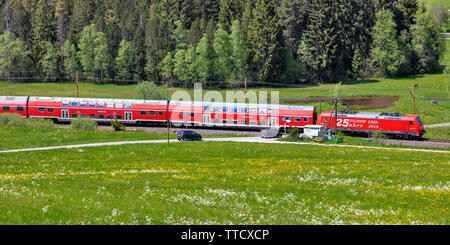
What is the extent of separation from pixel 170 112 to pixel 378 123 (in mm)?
31653

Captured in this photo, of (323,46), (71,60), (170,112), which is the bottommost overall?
(170,112)

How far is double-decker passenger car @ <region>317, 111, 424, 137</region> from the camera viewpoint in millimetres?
67625

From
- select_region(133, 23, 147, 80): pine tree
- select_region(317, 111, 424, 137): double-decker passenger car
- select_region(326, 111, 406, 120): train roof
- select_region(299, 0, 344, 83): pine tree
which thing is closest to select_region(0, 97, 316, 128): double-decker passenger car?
select_region(317, 111, 424, 137): double-decker passenger car

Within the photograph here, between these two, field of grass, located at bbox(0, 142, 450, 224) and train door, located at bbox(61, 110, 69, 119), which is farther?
train door, located at bbox(61, 110, 69, 119)

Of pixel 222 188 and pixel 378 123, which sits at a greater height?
pixel 222 188

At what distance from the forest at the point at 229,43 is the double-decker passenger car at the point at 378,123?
62.2 meters

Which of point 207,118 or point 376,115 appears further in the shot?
point 207,118

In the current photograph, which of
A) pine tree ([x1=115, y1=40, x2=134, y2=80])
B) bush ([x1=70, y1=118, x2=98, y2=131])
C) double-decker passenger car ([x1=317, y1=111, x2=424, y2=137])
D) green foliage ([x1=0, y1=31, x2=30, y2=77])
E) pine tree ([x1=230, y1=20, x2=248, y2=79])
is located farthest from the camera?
green foliage ([x1=0, y1=31, x2=30, y2=77])

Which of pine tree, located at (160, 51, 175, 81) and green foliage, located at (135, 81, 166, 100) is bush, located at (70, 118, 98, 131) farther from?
pine tree, located at (160, 51, 175, 81)

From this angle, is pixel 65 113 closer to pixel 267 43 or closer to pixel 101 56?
pixel 101 56

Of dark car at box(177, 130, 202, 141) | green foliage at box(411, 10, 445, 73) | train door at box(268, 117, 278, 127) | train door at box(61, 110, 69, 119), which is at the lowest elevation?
dark car at box(177, 130, 202, 141)

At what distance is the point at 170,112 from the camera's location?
77688 mm

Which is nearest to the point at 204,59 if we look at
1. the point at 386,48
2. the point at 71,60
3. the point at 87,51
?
the point at 87,51

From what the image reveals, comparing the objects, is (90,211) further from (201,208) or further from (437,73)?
(437,73)
